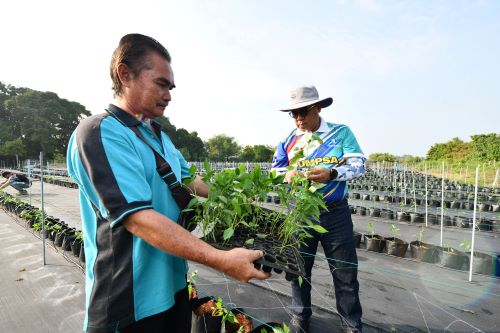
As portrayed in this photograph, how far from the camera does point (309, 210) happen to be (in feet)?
4.74

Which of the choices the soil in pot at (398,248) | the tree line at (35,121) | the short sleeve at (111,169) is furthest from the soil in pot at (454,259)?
the tree line at (35,121)

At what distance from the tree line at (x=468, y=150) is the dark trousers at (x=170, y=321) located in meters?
30.6

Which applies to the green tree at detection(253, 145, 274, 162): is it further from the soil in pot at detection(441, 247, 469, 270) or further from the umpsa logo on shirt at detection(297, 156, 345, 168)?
the umpsa logo on shirt at detection(297, 156, 345, 168)

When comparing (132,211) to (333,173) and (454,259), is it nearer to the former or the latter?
(333,173)

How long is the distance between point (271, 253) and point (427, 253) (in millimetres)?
4186

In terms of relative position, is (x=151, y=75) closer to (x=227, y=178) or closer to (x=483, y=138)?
(x=227, y=178)

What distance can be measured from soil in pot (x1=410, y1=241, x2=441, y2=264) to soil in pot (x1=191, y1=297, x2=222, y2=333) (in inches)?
141

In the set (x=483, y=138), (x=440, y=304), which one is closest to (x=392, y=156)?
(x=483, y=138)

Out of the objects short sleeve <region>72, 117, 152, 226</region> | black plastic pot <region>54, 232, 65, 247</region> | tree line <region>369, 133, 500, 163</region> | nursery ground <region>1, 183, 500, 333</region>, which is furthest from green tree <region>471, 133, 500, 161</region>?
short sleeve <region>72, 117, 152, 226</region>

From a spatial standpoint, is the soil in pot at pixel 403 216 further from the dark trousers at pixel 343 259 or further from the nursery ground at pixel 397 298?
the dark trousers at pixel 343 259

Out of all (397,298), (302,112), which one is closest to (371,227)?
(397,298)

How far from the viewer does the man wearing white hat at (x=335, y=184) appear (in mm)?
2033

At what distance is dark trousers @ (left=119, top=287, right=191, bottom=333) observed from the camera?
108cm

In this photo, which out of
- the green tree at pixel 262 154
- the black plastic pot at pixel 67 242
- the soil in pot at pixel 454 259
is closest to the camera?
the soil in pot at pixel 454 259
